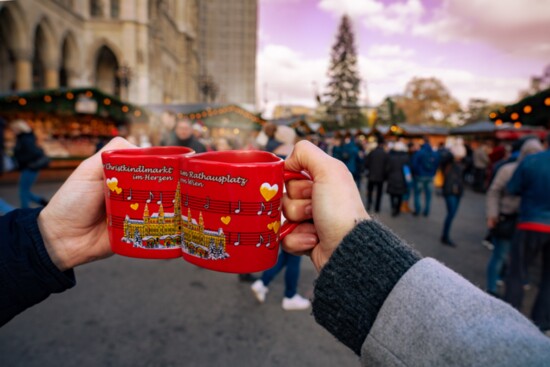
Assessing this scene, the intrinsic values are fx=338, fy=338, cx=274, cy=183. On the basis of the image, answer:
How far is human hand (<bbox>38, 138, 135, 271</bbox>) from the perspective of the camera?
1.11 metres

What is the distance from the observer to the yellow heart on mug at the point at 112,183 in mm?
908

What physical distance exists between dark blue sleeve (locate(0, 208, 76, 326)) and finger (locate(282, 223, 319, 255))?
694 millimetres

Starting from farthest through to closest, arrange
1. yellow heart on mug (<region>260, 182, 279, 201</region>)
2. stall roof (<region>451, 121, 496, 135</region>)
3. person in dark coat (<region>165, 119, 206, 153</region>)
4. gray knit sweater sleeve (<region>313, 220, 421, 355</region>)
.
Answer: stall roof (<region>451, 121, 496, 135</region>) → person in dark coat (<region>165, 119, 206, 153</region>) → yellow heart on mug (<region>260, 182, 279, 201</region>) → gray knit sweater sleeve (<region>313, 220, 421, 355</region>)

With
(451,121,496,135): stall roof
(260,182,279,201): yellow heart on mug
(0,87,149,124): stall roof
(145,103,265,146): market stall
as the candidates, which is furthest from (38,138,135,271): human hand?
(145,103,265,146): market stall

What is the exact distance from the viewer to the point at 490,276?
3.70m

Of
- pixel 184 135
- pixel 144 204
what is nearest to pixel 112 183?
pixel 144 204

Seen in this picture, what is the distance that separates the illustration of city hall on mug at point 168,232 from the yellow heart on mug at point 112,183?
0.29ft

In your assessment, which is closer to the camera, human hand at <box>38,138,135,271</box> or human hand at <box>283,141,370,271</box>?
human hand at <box>283,141,370,271</box>

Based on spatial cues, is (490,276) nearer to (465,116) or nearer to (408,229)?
(408,229)

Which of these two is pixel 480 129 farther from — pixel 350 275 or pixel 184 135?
pixel 350 275

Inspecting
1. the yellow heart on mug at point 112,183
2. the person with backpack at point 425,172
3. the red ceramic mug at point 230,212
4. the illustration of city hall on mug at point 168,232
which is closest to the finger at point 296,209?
the red ceramic mug at point 230,212

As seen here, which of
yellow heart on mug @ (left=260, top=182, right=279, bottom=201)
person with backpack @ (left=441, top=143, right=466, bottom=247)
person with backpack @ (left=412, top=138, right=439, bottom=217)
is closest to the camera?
yellow heart on mug @ (left=260, top=182, right=279, bottom=201)

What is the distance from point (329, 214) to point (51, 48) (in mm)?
26585

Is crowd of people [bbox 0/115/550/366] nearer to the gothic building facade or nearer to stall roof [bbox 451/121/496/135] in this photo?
stall roof [bbox 451/121/496/135]
